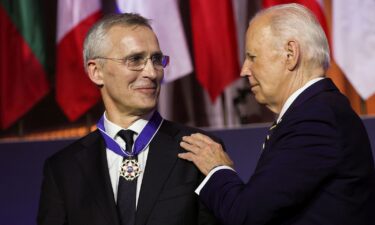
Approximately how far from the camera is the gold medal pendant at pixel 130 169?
1922 mm

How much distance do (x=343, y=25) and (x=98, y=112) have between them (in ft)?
4.69

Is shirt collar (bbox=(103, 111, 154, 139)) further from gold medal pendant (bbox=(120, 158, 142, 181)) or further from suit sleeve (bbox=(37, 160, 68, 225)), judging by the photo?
suit sleeve (bbox=(37, 160, 68, 225))

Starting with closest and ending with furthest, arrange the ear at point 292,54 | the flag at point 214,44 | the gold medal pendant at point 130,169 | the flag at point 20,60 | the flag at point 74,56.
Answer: the ear at point 292,54 < the gold medal pendant at point 130,169 < the flag at point 214,44 < the flag at point 74,56 < the flag at point 20,60

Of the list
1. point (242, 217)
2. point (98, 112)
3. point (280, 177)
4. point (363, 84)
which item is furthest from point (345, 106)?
point (98, 112)

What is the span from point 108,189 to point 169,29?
1.72 m

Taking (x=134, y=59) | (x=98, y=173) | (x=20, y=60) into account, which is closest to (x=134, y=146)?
(x=98, y=173)

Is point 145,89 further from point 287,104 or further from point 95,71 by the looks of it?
point 287,104

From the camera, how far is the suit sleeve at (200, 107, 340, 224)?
5.53 feet

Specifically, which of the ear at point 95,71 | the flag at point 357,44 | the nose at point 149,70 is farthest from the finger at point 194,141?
the flag at point 357,44

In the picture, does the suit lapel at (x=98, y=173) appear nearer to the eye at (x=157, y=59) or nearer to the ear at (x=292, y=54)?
the eye at (x=157, y=59)

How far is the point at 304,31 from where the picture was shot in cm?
181

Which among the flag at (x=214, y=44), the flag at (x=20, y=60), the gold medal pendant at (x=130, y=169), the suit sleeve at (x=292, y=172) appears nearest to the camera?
the suit sleeve at (x=292, y=172)

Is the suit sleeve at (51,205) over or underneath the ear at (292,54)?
underneath

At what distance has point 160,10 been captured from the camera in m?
3.50
